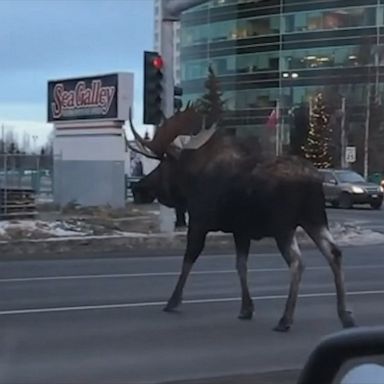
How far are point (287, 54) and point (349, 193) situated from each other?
3147 cm

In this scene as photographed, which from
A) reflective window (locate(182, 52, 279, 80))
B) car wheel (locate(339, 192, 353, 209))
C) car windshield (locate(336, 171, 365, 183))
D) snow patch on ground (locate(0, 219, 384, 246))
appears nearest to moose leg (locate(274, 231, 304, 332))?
snow patch on ground (locate(0, 219, 384, 246))

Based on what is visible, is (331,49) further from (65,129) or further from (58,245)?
(58,245)

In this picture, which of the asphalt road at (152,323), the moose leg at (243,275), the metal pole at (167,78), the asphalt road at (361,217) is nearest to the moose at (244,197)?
the moose leg at (243,275)

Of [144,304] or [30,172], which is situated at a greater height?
[30,172]

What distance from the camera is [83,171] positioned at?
38.3m

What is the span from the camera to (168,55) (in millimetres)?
25203

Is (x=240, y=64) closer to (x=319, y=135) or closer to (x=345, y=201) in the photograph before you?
(x=319, y=135)

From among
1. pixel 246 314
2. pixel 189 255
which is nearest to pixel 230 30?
pixel 189 255

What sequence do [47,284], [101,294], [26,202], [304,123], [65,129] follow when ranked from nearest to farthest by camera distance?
[101,294] → [47,284] → [26,202] → [65,129] → [304,123]

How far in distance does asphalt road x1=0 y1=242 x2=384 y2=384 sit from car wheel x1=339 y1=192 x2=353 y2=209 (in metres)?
27.7

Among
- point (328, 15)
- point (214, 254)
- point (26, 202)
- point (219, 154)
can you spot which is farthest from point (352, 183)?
point (219, 154)

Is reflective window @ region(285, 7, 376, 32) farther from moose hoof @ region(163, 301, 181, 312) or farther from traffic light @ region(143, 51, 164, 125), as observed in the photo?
moose hoof @ region(163, 301, 181, 312)

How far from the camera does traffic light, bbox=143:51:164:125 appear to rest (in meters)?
23.7

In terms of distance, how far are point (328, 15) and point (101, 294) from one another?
6363 cm
